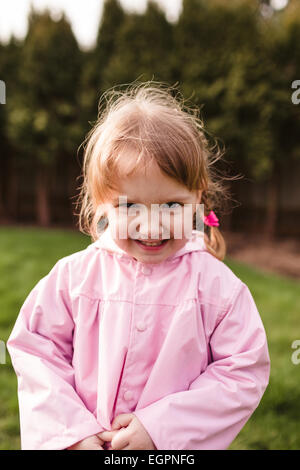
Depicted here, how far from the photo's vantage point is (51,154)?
9688 mm

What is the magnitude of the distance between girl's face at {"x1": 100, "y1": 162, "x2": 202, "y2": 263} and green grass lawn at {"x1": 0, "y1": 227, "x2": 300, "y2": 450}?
68.9 inches

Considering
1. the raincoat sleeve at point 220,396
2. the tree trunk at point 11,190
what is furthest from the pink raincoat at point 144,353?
the tree trunk at point 11,190

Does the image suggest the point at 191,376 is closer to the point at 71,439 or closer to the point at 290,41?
the point at 71,439

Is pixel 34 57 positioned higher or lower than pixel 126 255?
higher

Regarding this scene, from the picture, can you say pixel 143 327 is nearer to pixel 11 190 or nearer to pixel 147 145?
pixel 147 145

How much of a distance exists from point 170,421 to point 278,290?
15.7 feet

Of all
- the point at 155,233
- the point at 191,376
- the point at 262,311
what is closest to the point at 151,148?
the point at 155,233

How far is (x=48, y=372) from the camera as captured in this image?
1493 mm

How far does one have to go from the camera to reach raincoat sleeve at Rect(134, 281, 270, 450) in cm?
141

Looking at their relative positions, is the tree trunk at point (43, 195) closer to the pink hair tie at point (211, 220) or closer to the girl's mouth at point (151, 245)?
the pink hair tie at point (211, 220)

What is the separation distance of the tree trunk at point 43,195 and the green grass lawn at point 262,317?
1.86 metres

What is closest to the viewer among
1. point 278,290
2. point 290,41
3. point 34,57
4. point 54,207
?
point 278,290

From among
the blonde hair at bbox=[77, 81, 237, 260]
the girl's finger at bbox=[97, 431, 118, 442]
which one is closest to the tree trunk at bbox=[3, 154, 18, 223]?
the blonde hair at bbox=[77, 81, 237, 260]

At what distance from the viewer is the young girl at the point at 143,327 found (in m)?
1.42
